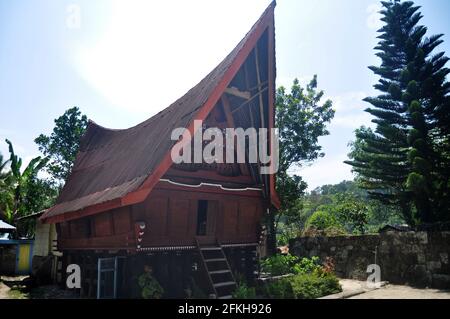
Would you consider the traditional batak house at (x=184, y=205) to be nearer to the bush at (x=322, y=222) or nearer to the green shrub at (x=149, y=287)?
the green shrub at (x=149, y=287)

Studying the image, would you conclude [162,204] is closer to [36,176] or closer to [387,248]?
[387,248]

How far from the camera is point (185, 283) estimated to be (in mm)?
8906

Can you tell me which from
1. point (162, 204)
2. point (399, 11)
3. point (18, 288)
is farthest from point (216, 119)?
point (399, 11)

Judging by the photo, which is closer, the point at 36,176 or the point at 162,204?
the point at 162,204

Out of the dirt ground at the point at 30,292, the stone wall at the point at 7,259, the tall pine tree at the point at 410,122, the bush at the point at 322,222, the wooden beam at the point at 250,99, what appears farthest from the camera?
the bush at the point at 322,222

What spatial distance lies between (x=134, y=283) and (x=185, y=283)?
1466 millimetres

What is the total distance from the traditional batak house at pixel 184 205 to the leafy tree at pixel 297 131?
8.78 meters

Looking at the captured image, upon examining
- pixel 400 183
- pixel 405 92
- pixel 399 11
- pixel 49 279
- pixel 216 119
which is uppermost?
pixel 399 11

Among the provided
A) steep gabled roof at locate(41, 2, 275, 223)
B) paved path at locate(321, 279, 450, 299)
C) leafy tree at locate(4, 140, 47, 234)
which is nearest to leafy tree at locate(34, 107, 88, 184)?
leafy tree at locate(4, 140, 47, 234)

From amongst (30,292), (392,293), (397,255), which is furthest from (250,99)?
(30,292)

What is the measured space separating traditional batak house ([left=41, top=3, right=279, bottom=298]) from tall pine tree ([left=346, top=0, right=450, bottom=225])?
8.52 meters

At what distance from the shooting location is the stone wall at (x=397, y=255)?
10.3 metres

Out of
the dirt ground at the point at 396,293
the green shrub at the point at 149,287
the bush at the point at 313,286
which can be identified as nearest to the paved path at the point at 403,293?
the dirt ground at the point at 396,293

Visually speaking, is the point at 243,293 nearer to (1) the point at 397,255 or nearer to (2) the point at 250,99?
(2) the point at 250,99
